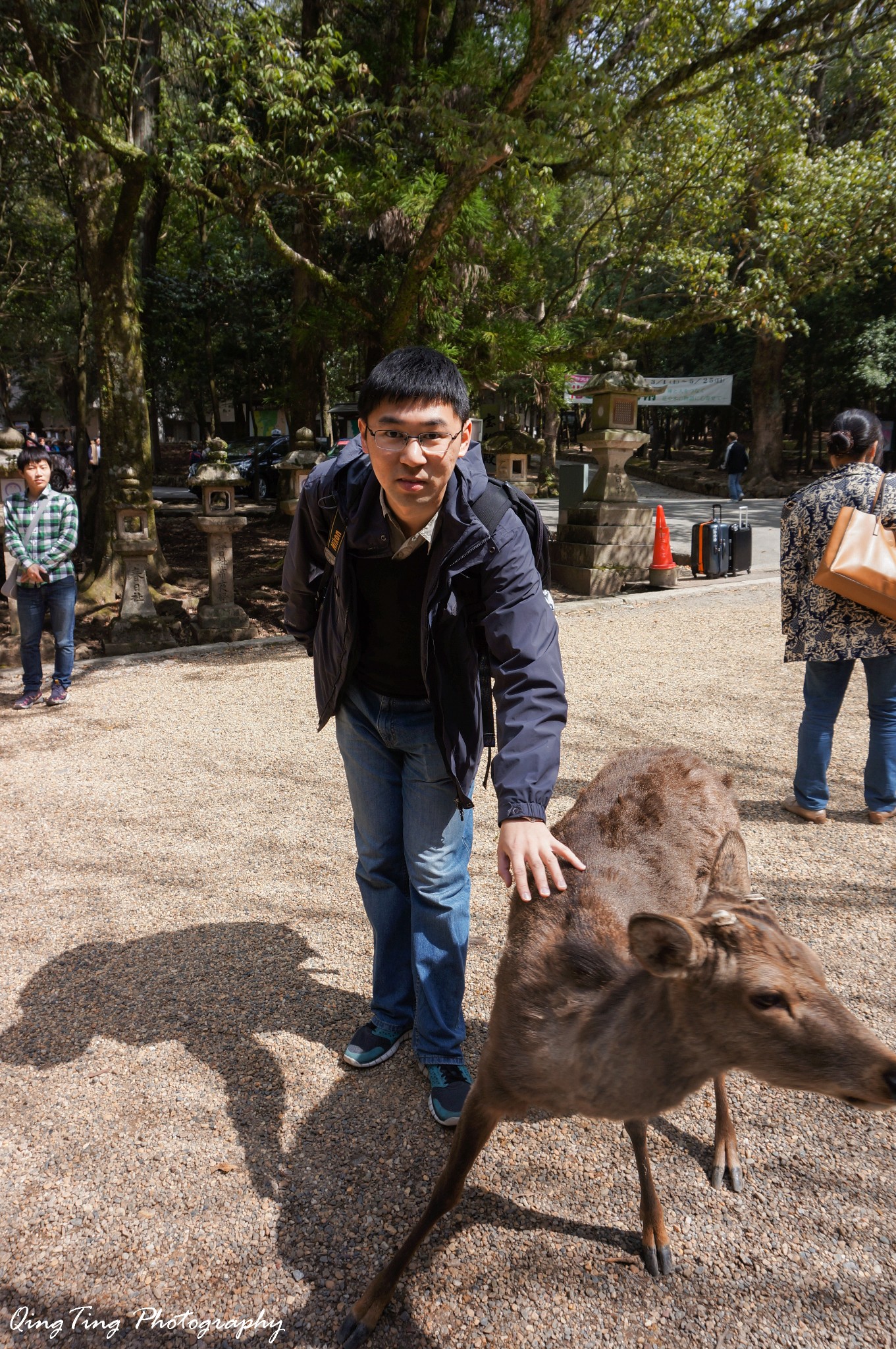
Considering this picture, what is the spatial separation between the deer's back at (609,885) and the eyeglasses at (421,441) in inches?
41.3

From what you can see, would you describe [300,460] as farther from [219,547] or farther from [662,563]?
[662,563]

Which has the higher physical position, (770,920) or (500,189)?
(500,189)

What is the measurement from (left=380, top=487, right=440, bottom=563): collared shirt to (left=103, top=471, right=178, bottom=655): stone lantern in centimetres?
698

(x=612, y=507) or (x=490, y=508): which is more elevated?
(x=612, y=507)

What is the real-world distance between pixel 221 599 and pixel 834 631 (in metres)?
6.42

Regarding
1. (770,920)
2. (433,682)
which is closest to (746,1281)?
(770,920)

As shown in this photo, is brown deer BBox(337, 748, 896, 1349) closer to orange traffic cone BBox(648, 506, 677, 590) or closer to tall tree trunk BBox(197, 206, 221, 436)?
orange traffic cone BBox(648, 506, 677, 590)

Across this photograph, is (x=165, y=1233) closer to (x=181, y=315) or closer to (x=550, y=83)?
(x=550, y=83)

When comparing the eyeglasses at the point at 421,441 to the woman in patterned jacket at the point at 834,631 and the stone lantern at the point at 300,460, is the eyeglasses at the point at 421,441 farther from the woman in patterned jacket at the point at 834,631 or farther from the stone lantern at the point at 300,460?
the stone lantern at the point at 300,460

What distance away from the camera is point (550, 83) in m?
9.00

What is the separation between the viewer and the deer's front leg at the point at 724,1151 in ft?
7.59

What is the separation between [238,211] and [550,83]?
3.56 metres

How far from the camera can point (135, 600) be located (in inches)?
345

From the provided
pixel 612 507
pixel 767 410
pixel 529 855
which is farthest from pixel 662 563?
pixel 767 410
